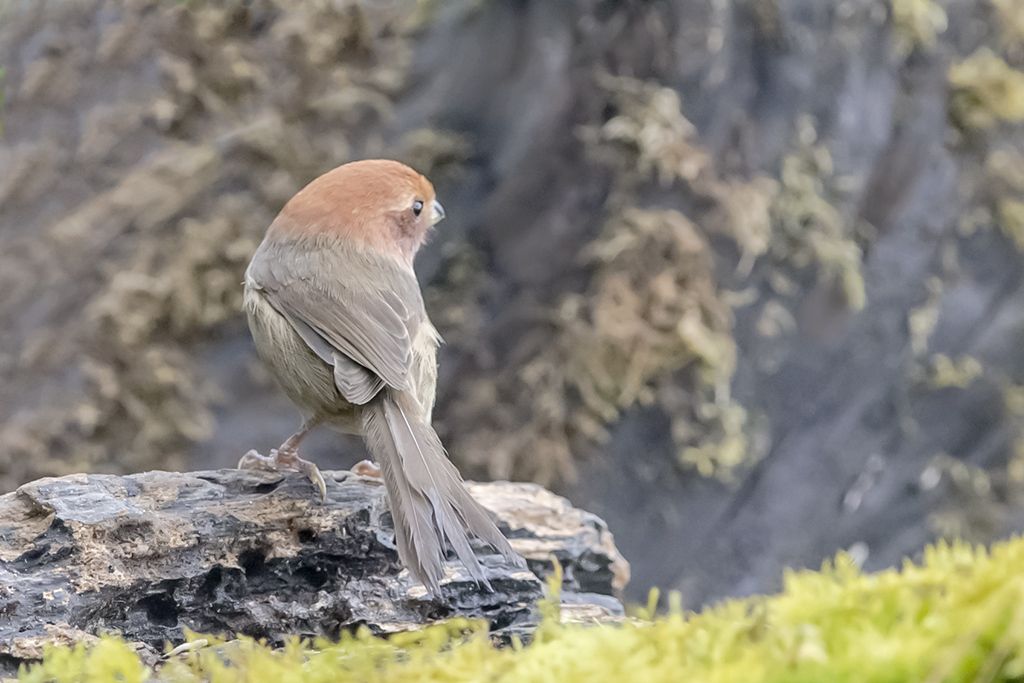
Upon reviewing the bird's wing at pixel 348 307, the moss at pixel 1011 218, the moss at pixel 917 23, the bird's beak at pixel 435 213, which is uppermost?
the moss at pixel 917 23

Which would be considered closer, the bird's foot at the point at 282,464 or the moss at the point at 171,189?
the bird's foot at the point at 282,464

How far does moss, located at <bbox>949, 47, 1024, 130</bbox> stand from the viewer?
497 centimetres

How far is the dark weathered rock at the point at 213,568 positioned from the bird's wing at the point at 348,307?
0.34 metres

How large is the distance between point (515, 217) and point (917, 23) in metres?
2.20

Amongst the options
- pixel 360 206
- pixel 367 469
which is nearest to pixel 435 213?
pixel 360 206

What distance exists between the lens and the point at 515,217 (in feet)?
15.2

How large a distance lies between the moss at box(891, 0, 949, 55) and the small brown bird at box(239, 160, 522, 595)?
8.84 ft

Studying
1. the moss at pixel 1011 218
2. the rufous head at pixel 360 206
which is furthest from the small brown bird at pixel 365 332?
the moss at pixel 1011 218

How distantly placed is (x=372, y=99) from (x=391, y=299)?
1.82m

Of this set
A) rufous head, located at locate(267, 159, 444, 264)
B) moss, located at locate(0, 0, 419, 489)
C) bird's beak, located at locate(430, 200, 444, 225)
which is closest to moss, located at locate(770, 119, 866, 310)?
moss, located at locate(0, 0, 419, 489)

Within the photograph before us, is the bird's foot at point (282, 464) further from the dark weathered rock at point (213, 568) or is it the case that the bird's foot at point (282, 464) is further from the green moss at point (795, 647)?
the green moss at point (795, 647)

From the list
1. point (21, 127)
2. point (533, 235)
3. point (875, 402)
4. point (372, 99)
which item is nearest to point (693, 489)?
point (875, 402)

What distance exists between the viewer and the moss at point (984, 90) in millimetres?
→ 4973

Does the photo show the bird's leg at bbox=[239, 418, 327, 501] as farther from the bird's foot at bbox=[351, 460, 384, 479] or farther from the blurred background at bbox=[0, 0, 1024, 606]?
the blurred background at bbox=[0, 0, 1024, 606]
